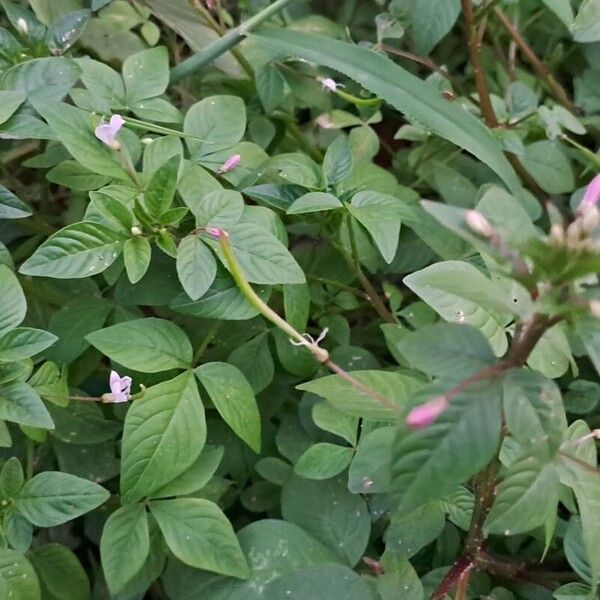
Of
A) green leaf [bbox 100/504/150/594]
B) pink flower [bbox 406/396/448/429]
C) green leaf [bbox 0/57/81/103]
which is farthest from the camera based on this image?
green leaf [bbox 0/57/81/103]

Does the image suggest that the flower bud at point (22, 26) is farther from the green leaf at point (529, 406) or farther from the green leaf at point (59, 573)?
the green leaf at point (529, 406)

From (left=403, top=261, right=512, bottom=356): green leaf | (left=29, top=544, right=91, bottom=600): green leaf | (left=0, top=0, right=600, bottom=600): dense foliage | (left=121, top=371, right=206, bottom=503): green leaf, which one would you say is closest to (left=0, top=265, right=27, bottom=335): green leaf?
(left=0, top=0, right=600, bottom=600): dense foliage

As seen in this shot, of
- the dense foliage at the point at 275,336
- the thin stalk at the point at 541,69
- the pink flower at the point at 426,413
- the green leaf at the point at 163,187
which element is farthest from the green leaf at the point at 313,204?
the thin stalk at the point at 541,69

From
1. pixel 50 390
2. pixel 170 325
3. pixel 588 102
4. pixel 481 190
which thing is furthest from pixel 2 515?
pixel 588 102

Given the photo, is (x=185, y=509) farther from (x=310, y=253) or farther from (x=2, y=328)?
(x=310, y=253)

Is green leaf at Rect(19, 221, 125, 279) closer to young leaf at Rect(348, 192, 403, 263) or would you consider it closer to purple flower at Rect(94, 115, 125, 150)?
purple flower at Rect(94, 115, 125, 150)
